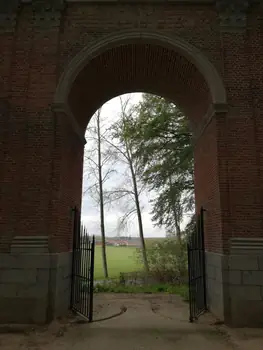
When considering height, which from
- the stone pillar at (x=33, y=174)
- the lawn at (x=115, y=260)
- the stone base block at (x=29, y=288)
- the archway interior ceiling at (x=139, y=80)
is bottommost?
the lawn at (x=115, y=260)

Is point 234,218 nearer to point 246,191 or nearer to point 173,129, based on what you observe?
point 246,191

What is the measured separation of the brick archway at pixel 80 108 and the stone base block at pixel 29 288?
0.02 m

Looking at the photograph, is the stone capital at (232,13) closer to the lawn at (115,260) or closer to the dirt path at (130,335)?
the dirt path at (130,335)

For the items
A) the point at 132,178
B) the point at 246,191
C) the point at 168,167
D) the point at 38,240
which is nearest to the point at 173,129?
the point at 168,167

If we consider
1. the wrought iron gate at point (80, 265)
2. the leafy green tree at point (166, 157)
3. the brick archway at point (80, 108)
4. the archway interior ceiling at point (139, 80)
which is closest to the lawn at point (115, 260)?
the leafy green tree at point (166, 157)

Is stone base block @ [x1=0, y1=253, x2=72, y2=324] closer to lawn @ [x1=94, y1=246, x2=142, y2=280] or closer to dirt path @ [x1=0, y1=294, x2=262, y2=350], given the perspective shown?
dirt path @ [x1=0, y1=294, x2=262, y2=350]

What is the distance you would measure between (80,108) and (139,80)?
2216 millimetres

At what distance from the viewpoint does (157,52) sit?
356 inches

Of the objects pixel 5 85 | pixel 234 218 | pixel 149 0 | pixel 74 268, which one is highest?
pixel 149 0

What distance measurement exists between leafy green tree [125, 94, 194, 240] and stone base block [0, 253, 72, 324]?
9.37m

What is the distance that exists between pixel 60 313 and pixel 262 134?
6731 mm

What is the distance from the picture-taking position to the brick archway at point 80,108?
23.9ft

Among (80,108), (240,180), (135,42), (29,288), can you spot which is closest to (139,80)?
(135,42)

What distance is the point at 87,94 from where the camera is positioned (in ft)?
32.7
